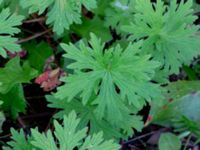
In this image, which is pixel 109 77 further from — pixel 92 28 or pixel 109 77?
pixel 92 28

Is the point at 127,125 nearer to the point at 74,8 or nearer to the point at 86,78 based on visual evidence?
the point at 86,78

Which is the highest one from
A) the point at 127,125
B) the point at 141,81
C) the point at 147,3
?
the point at 147,3

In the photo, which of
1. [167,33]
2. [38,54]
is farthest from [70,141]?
[38,54]

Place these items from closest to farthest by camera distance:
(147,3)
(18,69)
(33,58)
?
(147,3), (18,69), (33,58)

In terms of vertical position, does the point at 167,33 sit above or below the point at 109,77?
above

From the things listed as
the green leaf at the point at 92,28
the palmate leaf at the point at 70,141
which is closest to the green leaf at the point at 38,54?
the green leaf at the point at 92,28

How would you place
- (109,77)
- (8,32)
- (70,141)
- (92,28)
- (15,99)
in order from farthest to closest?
(92,28) < (15,99) < (8,32) < (109,77) < (70,141)

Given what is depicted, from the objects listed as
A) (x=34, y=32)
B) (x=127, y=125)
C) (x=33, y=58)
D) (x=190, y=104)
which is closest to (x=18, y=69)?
(x=33, y=58)
